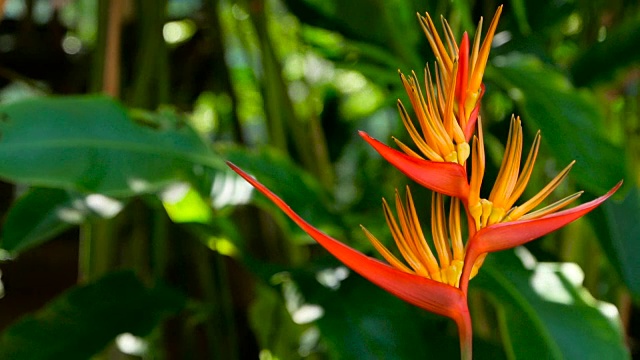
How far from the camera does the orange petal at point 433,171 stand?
0.45 feet

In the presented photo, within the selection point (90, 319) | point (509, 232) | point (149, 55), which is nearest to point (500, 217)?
point (509, 232)

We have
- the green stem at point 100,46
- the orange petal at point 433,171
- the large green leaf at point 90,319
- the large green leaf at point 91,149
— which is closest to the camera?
the orange petal at point 433,171

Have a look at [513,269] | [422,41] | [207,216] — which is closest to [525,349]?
[513,269]

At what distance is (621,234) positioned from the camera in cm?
51

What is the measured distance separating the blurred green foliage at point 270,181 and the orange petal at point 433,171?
0.31 metres

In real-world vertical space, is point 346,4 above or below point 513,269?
above

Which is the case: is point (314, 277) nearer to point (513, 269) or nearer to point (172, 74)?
point (513, 269)

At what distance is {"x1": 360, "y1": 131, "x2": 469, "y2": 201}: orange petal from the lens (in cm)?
14

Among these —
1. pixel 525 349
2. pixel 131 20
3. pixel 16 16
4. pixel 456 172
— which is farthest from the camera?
pixel 16 16

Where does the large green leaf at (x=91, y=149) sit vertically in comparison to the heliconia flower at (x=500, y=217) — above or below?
below

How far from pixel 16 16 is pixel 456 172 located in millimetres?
1041

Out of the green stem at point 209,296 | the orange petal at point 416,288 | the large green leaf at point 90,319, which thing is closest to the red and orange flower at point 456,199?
the orange petal at point 416,288

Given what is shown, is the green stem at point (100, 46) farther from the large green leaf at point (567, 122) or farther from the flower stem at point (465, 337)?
the flower stem at point (465, 337)

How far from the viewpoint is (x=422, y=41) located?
68 cm
